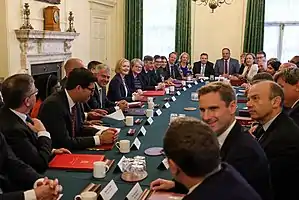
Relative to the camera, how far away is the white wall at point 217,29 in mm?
8953

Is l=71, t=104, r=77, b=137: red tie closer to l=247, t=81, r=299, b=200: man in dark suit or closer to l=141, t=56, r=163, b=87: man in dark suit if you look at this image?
l=247, t=81, r=299, b=200: man in dark suit

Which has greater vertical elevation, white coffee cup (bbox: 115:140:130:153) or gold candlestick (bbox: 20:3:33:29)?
gold candlestick (bbox: 20:3:33:29)

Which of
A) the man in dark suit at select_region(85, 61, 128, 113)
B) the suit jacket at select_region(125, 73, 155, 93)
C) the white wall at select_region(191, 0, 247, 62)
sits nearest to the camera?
the man in dark suit at select_region(85, 61, 128, 113)

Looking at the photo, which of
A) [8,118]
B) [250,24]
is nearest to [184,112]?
[8,118]

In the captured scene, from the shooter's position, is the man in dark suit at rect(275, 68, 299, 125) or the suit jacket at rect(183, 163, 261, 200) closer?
the suit jacket at rect(183, 163, 261, 200)

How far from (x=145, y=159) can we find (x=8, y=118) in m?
0.86

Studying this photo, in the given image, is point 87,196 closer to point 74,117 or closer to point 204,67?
point 74,117

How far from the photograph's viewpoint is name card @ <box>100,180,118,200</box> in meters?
1.74

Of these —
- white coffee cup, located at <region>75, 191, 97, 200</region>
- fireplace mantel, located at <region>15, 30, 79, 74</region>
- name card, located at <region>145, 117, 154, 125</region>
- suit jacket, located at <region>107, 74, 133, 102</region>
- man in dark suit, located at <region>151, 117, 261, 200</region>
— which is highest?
fireplace mantel, located at <region>15, 30, 79, 74</region>

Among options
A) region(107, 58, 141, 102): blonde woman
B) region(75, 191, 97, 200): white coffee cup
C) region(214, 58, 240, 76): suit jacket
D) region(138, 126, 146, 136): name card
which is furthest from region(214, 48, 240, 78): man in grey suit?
region(75, 191, 97, 200): white coffee cup

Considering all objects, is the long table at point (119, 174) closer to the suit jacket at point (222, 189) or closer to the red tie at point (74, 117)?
Answer: the red tie at point (74, 117)

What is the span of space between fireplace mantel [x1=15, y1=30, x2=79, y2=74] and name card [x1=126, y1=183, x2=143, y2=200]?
14.0 feet

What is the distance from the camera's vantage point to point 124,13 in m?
9.27

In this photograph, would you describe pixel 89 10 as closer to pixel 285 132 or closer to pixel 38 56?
pixel 38 56
